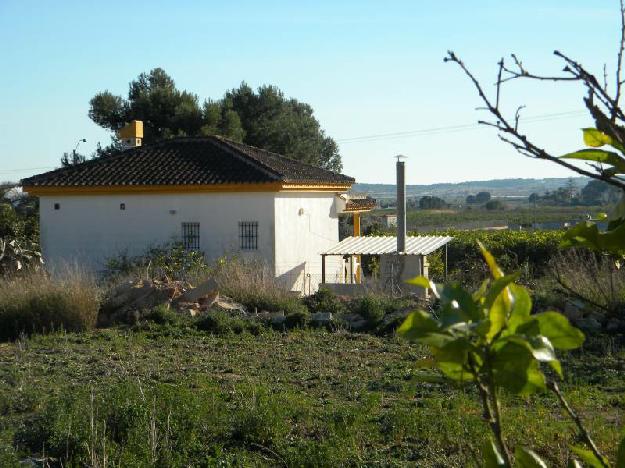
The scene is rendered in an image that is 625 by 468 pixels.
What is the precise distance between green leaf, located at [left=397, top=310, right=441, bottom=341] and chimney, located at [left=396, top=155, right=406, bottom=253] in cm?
2061

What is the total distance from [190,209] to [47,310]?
1112cm

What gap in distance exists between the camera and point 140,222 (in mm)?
25891

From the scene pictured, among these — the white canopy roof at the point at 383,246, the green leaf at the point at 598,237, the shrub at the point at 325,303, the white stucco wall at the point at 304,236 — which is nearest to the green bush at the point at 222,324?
the shrub at the point at 325,303

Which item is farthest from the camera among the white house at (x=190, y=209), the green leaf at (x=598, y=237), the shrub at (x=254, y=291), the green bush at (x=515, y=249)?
the green bush at (x=515, y=249)

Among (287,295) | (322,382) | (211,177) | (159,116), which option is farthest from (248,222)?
(159,116)

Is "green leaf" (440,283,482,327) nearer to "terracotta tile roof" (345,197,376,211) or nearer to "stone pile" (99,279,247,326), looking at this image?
"stone pile" (99,279,247,326)

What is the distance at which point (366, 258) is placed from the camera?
34.9 metres

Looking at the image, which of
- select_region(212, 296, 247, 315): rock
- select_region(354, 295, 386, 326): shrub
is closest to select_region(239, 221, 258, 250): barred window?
select_region(212, 296, 247, 315): rock

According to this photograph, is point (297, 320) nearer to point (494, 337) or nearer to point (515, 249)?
point (494, 337)

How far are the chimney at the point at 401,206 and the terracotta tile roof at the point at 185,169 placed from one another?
3101 millimetres

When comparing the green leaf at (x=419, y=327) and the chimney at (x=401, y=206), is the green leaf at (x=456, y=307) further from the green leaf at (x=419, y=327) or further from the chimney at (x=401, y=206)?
the chimney at (x=401, y=206)

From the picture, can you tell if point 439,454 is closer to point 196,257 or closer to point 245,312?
point 245,312

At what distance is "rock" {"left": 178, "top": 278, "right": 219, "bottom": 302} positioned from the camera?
16438 mm

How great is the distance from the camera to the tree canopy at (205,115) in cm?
4138
